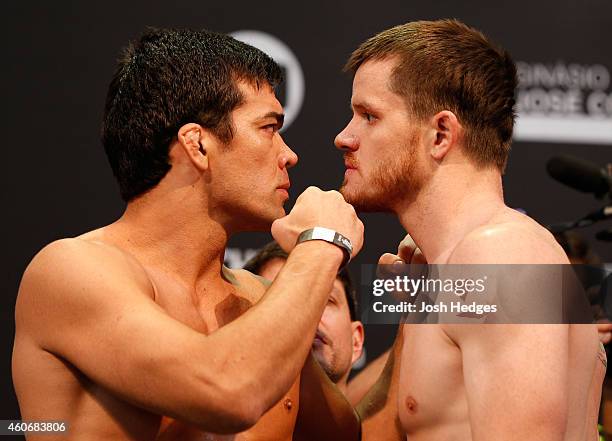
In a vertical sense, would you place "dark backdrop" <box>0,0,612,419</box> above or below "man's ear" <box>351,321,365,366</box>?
above

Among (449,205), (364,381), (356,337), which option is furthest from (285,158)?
(364,381)

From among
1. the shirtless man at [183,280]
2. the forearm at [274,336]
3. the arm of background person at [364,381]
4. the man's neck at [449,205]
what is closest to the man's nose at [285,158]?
the shirtless man at [183,280]

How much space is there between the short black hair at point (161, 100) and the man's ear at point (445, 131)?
1.34 feet

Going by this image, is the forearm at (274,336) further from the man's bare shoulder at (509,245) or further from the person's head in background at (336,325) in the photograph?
the person's head in background at (336,325)

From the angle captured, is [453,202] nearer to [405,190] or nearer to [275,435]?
[405,190]

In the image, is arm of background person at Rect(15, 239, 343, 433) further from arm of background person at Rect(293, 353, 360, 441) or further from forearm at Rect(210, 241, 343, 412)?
arm of background person at Rect(293, 353, 360, 441)

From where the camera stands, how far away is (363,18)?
3.45m

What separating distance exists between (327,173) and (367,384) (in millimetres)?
728

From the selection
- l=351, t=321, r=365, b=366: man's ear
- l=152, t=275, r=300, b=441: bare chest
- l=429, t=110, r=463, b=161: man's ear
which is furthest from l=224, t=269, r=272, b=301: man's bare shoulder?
l=351, t=321, r=365, b=366: man's ear

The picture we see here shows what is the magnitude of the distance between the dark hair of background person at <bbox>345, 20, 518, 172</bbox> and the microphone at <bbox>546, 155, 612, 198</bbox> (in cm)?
67

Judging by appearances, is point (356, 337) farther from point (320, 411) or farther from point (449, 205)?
point (449, 205)

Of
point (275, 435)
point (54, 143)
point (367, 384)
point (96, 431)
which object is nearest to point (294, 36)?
point (54, 143)

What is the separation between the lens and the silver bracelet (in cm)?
183

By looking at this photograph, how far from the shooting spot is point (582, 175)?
276cm
